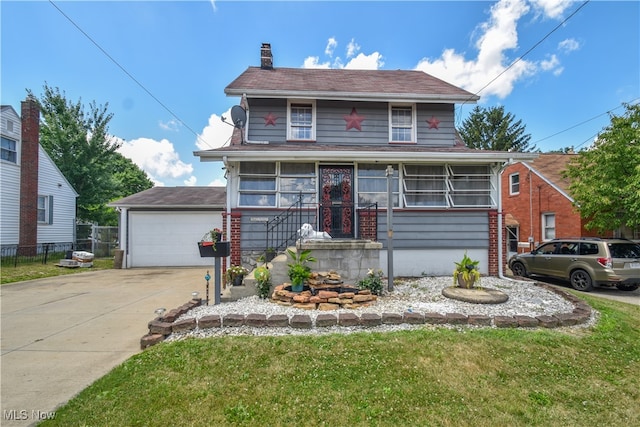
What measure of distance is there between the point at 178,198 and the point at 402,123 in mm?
10417

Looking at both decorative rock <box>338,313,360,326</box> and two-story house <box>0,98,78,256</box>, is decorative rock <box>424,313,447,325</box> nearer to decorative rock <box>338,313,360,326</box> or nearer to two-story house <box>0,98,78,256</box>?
decorative rock <box>338,313,360,326</box>

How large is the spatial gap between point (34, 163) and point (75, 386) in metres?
16.8

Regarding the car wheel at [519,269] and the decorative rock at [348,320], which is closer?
the decorative rock at [348,320]

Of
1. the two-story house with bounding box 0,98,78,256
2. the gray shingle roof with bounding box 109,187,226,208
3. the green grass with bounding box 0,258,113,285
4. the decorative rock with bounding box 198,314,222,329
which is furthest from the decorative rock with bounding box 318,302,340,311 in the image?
the two-story house with bounding box 0,98,78,256

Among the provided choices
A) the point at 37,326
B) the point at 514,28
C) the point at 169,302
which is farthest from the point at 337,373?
the point at 514,28

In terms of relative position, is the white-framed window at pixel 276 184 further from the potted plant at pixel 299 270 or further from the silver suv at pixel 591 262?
the silver suv at pixel 591 262

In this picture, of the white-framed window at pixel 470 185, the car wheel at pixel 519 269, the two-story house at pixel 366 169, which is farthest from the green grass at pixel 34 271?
the car wheel at pixel 519 269

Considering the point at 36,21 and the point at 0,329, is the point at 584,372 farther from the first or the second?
the point at 36,21

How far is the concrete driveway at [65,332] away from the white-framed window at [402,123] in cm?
744

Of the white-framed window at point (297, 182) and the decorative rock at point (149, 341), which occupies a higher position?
the white-framed window at point (297, 182)

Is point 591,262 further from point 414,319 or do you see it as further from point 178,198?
point 178,198

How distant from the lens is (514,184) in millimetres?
16797

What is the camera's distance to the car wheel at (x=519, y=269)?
10.1m

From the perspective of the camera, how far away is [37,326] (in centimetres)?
496
